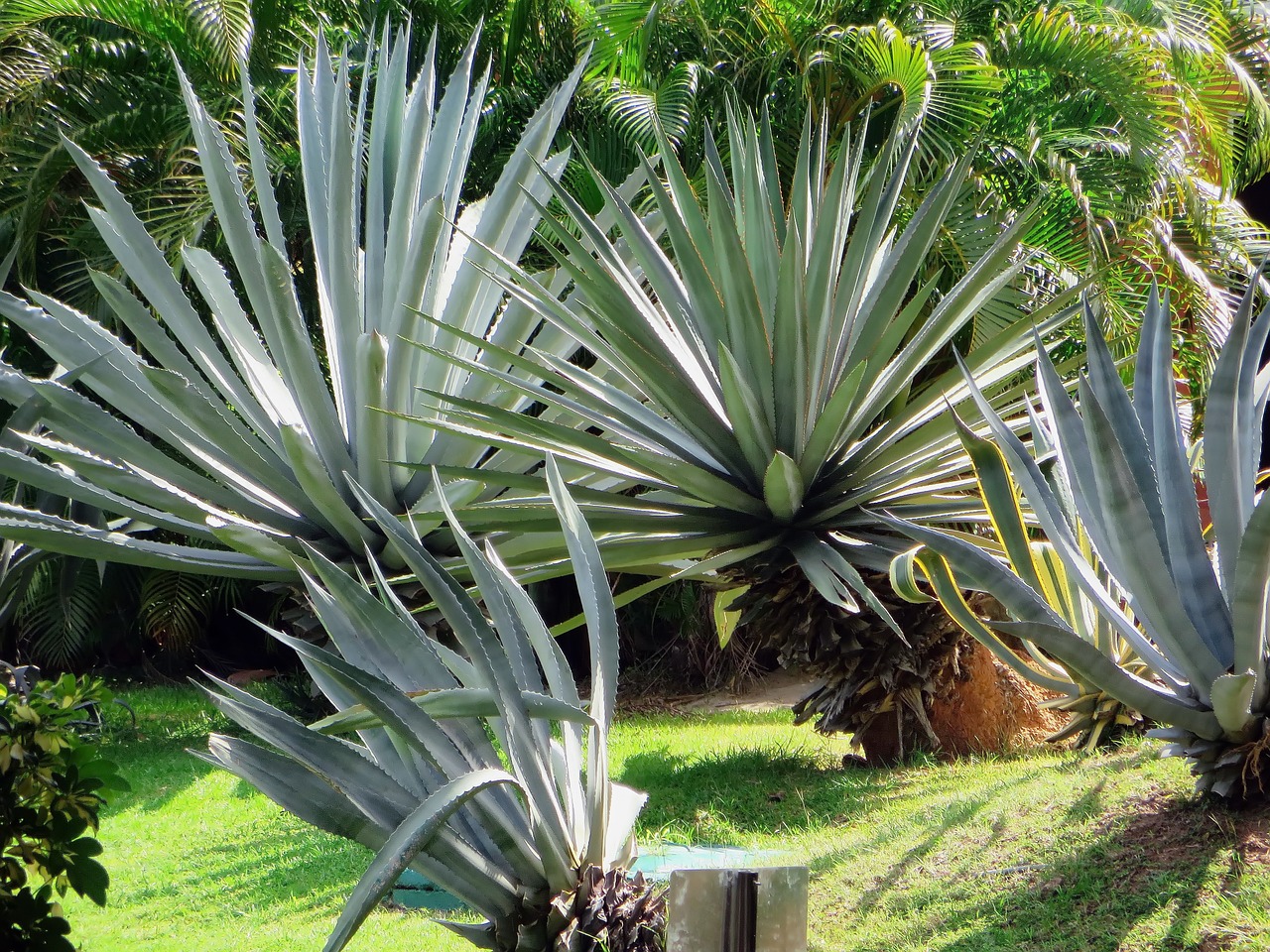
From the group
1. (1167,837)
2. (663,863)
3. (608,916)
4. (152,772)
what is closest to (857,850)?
(663,863)

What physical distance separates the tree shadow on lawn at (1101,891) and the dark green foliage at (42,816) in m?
1.94

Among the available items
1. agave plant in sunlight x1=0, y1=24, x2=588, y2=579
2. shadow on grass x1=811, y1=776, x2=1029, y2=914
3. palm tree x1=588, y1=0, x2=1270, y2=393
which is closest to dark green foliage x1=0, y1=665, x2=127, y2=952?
agave plant in sunlight x1=0, y1=24, x2=588, y2=579

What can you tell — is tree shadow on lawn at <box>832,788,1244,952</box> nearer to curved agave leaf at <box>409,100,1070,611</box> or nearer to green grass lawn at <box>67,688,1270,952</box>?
green grass lawn at <box>67,688,1270,952</box>

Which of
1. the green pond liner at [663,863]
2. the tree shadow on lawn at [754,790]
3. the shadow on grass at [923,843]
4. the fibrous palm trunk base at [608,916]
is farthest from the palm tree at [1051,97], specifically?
the fibrous palm trunk base at [608,916]

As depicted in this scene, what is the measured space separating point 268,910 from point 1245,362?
12.9 feet

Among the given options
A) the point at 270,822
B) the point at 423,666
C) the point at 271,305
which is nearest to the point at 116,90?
the point at 270,822

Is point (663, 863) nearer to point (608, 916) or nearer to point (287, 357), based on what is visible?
point (608, 916)

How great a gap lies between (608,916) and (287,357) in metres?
1.89

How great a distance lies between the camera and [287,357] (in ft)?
10.7

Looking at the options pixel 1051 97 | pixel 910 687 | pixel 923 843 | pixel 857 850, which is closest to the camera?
pixel 923 843

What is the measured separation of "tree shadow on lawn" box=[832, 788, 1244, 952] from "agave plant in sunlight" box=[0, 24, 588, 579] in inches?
64.1

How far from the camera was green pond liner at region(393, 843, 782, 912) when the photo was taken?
3.29 m

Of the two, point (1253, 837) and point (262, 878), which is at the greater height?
point (1253, 837)

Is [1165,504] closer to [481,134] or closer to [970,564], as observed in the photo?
[970,564]
